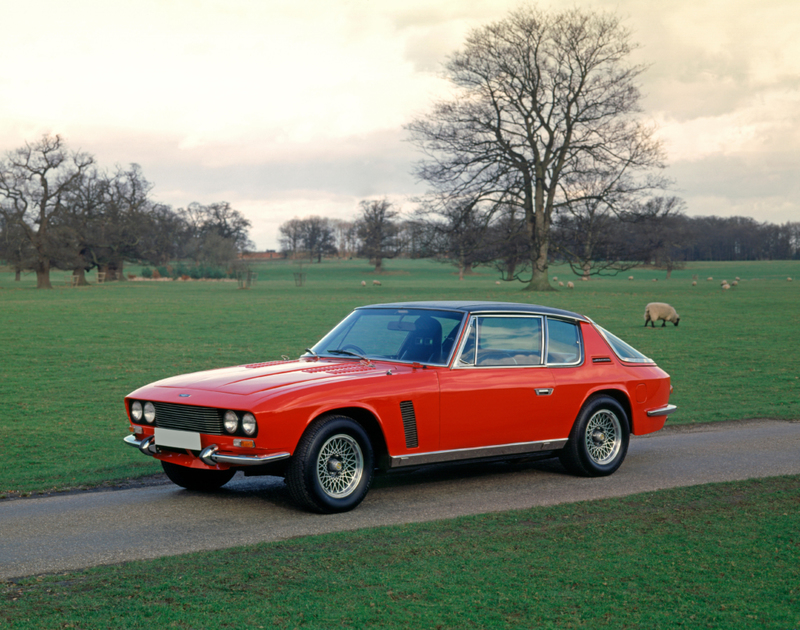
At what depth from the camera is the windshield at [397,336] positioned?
7.59 m

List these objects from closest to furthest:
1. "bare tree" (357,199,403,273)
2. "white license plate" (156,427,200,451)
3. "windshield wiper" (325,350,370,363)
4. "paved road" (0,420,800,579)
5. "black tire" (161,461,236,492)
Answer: "paved road" (0,420,800,579), "white license plate" (156,427,200,451), "black tire" (161,461,236,492), "windshield wiper" (325,350,370,363), "bare tree" (357,199,403,273)

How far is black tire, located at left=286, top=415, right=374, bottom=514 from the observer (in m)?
6.39

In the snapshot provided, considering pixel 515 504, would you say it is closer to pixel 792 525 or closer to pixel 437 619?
pixel 792 525

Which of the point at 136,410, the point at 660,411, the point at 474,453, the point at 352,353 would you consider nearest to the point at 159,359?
the point at 352,353

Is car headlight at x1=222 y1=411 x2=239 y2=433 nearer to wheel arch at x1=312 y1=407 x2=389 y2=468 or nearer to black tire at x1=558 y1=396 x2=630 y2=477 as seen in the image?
wheel arch at x1=312 y1=407 x2=389 y2=468

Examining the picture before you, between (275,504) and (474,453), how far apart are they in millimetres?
1747

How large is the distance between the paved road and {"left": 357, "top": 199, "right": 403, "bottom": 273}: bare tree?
414 feet

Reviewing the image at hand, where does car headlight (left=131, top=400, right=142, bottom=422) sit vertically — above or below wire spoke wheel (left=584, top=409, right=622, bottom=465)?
above

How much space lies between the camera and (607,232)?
55062 mm

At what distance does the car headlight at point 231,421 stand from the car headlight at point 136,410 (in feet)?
3.47

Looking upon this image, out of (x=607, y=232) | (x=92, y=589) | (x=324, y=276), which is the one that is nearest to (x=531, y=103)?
(x=607, y=232)

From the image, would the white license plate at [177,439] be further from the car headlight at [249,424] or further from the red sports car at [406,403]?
the car headlight at [249,424]

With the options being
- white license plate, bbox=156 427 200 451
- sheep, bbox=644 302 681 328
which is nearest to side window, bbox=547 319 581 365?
white license plate, bbox=156 427 200 451

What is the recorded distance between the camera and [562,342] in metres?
8.31
